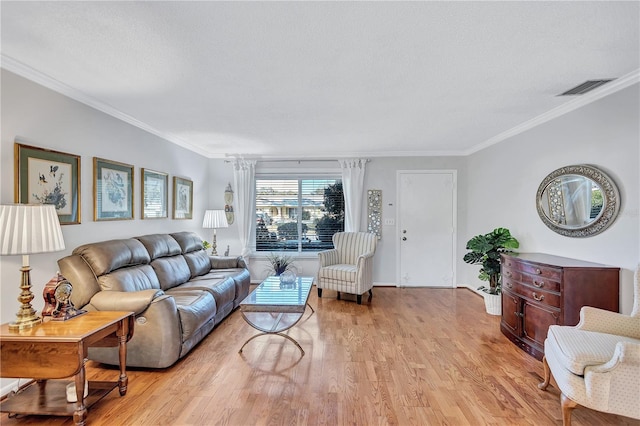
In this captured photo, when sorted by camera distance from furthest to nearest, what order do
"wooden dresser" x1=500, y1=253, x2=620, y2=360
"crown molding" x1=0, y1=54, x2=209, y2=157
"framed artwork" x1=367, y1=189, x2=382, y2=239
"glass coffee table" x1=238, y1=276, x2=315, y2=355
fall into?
1. "framed artwork" x1=367, y1=189, x2=382, y2=239
2. "glass coffee table" x1=238, y1=276, x2=315, y2=355
3. "wooden dresser" x1=500, y1=253, x2=620, y2=360
4. "crown molding" x1=0, y1=54, x2=209, y2=157

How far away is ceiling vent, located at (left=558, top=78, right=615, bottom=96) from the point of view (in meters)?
2.46

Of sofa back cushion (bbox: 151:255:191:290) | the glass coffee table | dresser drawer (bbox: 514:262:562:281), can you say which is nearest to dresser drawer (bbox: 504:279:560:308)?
dresser drawer (bbox: 514:262:562:281)

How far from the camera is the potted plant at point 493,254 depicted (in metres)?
3.76

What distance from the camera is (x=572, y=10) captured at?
1.59 metres

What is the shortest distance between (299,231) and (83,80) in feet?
12.3

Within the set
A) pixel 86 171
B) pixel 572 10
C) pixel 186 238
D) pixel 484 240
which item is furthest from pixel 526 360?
pixel 86 171

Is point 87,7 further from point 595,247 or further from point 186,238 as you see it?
point 595,247

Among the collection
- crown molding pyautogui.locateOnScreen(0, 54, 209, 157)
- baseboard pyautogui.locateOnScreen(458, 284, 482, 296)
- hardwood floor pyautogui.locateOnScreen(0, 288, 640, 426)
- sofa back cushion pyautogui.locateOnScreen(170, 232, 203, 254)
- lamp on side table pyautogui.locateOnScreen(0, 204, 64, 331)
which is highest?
crown molding pyautogui.locateOnScreen(0, 54, 209, 157)

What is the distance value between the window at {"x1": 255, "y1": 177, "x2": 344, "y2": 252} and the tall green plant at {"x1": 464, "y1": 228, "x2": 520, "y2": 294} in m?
2.32

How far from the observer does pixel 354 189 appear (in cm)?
525

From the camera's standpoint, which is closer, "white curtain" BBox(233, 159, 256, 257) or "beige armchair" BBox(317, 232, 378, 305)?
"beige armchair" BBox(317, 232, 378, 305)

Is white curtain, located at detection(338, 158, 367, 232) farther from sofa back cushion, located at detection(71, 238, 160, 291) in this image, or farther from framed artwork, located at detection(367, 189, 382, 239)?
sofa back cushion, located at detection(71, 238, 160, 291)

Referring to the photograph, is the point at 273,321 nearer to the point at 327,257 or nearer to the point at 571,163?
the point at 327,257

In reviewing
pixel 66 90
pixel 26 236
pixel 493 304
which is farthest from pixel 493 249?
pixel 66 90
